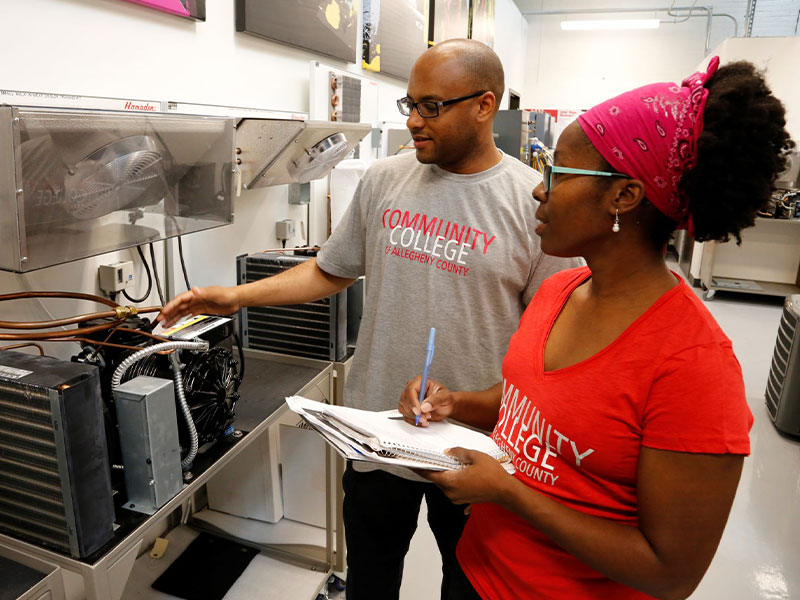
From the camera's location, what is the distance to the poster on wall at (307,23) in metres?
2.22

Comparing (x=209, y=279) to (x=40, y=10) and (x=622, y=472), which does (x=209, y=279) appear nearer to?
(x=40, y=10)

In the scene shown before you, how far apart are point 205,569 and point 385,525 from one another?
106 centimetres

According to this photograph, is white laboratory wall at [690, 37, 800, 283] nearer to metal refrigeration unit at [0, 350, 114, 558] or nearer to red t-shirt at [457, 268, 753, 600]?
red t-shirt at [457, 268, 753, 600]

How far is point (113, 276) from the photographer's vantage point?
5.40 feet

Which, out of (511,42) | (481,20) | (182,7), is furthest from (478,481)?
(511,42)

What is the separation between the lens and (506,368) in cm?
97

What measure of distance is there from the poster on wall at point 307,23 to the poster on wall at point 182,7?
0.27 meters

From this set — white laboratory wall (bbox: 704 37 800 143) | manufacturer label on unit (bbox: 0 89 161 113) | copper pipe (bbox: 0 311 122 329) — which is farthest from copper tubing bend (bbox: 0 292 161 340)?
white laboratory wall (bbox: 704 37 800 143)

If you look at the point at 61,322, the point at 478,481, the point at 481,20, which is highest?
the point at 481,20

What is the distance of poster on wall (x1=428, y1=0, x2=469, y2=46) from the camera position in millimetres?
4652

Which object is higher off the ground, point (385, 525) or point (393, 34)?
point (393, 34)

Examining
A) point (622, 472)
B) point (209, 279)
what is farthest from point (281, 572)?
point (622, 472)

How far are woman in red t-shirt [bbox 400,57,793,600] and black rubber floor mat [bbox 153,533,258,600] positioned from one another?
1.45m

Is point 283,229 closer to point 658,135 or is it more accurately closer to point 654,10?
point 658,135
